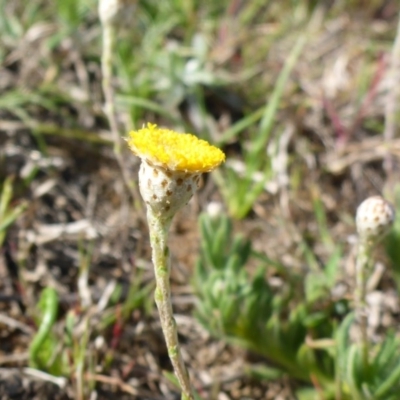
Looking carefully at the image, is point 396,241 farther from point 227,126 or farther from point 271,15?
point 271,15

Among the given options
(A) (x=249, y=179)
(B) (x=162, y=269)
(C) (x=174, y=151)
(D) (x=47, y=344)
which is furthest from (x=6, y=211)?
(C) (x=174, y=151)

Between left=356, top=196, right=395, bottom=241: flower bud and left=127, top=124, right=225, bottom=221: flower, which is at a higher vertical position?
left=127, top=124, right=225, bottom=221: flower

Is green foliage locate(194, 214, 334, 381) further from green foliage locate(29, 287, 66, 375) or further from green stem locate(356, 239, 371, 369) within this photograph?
green foliage locate(29, 287, 66, 375)

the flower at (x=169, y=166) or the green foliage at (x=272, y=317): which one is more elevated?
the flower at (x=169, y=166)

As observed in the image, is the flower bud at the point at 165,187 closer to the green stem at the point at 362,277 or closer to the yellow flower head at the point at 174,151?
the yellow flower head at the point at 174,151

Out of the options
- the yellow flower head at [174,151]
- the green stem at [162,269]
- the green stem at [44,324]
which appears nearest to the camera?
the yellow flower head at [174,151]

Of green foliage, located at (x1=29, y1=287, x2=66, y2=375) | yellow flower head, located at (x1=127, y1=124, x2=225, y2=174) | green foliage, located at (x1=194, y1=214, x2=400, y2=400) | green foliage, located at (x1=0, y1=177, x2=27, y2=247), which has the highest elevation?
yellow flower head, located at (x1=127, y1=124, x2=225, y2=174)

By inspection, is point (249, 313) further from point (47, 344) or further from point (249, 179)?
point (249, 179)

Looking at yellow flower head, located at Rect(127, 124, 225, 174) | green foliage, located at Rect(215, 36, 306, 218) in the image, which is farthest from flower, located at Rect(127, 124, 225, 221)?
green foliage, located at Rect(215, 36, 306, 218)

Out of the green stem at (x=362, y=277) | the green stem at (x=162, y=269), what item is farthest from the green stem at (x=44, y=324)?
the green stem at (x=362, y=277)
